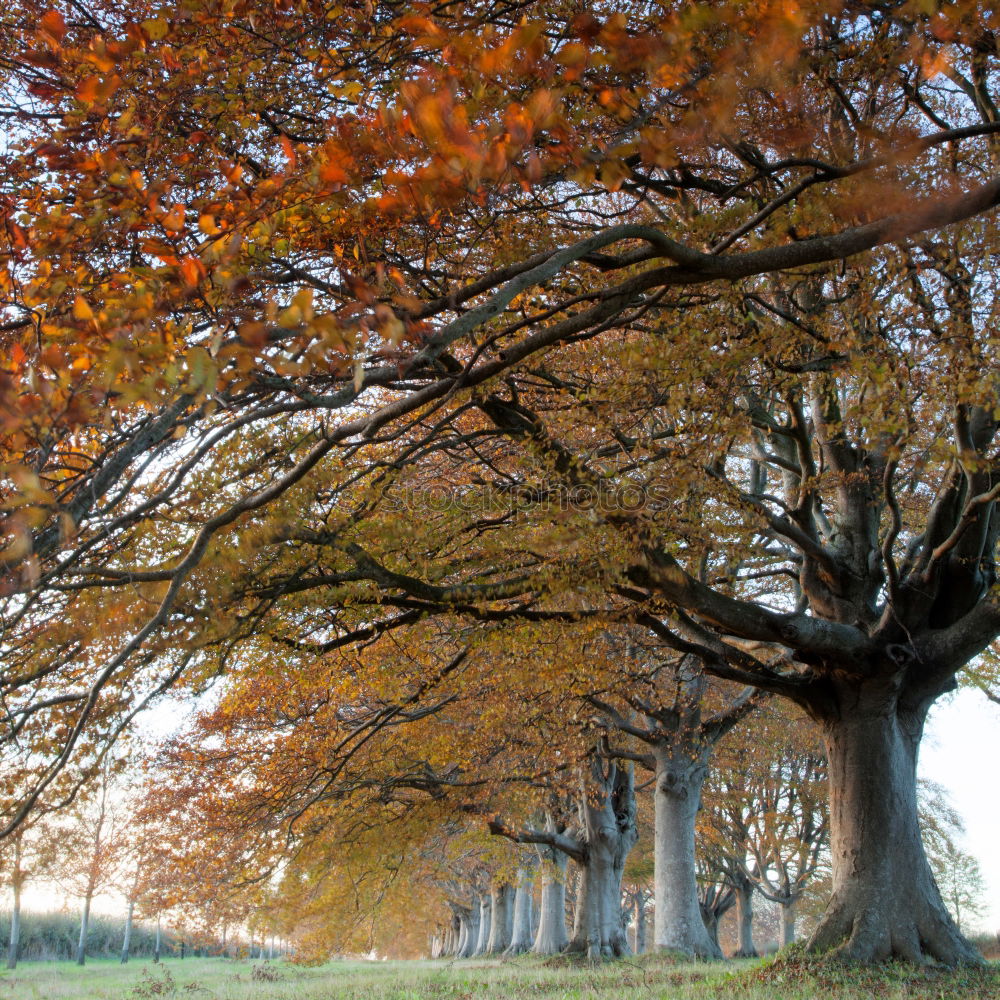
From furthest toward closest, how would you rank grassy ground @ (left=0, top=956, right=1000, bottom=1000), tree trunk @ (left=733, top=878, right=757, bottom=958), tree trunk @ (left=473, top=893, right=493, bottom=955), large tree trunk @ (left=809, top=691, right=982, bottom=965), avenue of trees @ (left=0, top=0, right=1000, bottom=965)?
tree trunk @ (left=473, top=893, right=493, bottom=955) < tree trunk @ (left=733, top=878, right=757, bottom=958) < large tree trunk @ (left=809, top=691, right=982, bottom=965) < grassy ground @ (left=0, top=956, right=1000, bottom=1000) < avenue of trees @ (left=0, top=0, right=1000, bottom=965)

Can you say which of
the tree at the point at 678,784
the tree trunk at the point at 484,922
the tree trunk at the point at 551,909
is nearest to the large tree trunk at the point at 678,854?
the tree at the point at 678,784

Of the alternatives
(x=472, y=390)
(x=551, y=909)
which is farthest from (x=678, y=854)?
(x=472, y=390)

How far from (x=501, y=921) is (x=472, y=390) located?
105 ft

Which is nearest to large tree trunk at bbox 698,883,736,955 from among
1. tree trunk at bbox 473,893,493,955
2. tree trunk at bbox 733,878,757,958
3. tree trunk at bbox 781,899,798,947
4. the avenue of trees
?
tree trunk at bbox 733,878,757,958

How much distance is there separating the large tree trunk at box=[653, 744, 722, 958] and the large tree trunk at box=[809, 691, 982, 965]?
18.3 feet

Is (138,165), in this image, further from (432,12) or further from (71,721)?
(71,721)

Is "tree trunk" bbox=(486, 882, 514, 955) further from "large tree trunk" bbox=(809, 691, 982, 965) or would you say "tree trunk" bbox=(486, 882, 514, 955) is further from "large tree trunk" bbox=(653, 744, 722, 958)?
"large tree trunk" bbox=(809, 691, 982, 965)

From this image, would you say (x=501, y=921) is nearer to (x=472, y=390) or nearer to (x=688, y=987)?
(x=688, y=987)

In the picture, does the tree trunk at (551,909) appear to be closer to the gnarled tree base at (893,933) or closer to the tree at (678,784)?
the tree at (678,784)

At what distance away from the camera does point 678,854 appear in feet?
47.8

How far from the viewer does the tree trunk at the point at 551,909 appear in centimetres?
2080

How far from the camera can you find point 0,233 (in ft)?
12.3

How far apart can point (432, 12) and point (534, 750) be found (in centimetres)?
1323

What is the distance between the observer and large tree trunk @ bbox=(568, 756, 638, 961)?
57.8 feet
